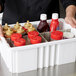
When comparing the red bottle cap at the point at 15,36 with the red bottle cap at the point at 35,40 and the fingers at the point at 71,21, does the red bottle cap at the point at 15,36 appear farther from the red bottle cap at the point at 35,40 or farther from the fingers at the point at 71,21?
the fingers at the point at 71,21

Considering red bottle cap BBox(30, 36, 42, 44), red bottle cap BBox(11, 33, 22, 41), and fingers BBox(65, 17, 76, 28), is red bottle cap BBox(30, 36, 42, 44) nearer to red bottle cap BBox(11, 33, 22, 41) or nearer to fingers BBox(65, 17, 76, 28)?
red bottle cap BBox(11, 33, 22, 41)

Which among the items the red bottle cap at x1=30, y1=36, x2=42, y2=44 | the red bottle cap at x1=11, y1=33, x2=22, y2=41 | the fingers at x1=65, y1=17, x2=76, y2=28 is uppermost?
the fingers at x1=65, y1=17, x2=76, y2=28

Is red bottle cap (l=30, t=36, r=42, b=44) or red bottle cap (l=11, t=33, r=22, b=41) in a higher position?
red bottle cap (l=11, t=33, r=22, b=41)

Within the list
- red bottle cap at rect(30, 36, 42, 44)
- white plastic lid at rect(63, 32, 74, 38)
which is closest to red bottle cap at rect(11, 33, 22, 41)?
red bottle cap at rect(30, 36, 42, 44)

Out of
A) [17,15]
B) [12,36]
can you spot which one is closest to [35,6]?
[17,15]

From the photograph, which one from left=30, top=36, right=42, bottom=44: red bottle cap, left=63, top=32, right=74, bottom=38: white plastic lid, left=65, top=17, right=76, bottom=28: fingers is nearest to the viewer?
left=30, top=36, right=42, bottom=44: red bottle cap

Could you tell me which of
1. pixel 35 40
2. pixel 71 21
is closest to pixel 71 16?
pixel 71 21

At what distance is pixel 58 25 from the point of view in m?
1.33

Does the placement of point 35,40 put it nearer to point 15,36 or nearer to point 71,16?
point 15,36

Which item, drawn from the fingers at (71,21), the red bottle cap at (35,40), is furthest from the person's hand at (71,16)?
the red bottle cap at (35,40)

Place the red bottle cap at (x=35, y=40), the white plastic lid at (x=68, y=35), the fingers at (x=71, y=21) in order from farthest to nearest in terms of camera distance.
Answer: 1. the fingers at (x=71, y=21)
2. the white plastic lid at (x=68, y=35)
3. the red bottle cap at (x=35, y=40)

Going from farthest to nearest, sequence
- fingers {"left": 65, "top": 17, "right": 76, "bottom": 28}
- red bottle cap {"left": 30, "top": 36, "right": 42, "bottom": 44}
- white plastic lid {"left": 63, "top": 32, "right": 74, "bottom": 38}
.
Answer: fingers {"left": 65, "top": 17, "right": 76, "bottom": 28} → white plastic lid {"left": 63, "top": 32, "right": 74, "bottom": 38} → red bottle cap {"left": 30, "top": 36, "right": 42, "bottom": 44}

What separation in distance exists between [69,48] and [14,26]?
35cm

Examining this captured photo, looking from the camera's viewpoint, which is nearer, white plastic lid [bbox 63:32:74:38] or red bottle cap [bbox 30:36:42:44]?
red bottle cap [bbox 30:36:42:44]
